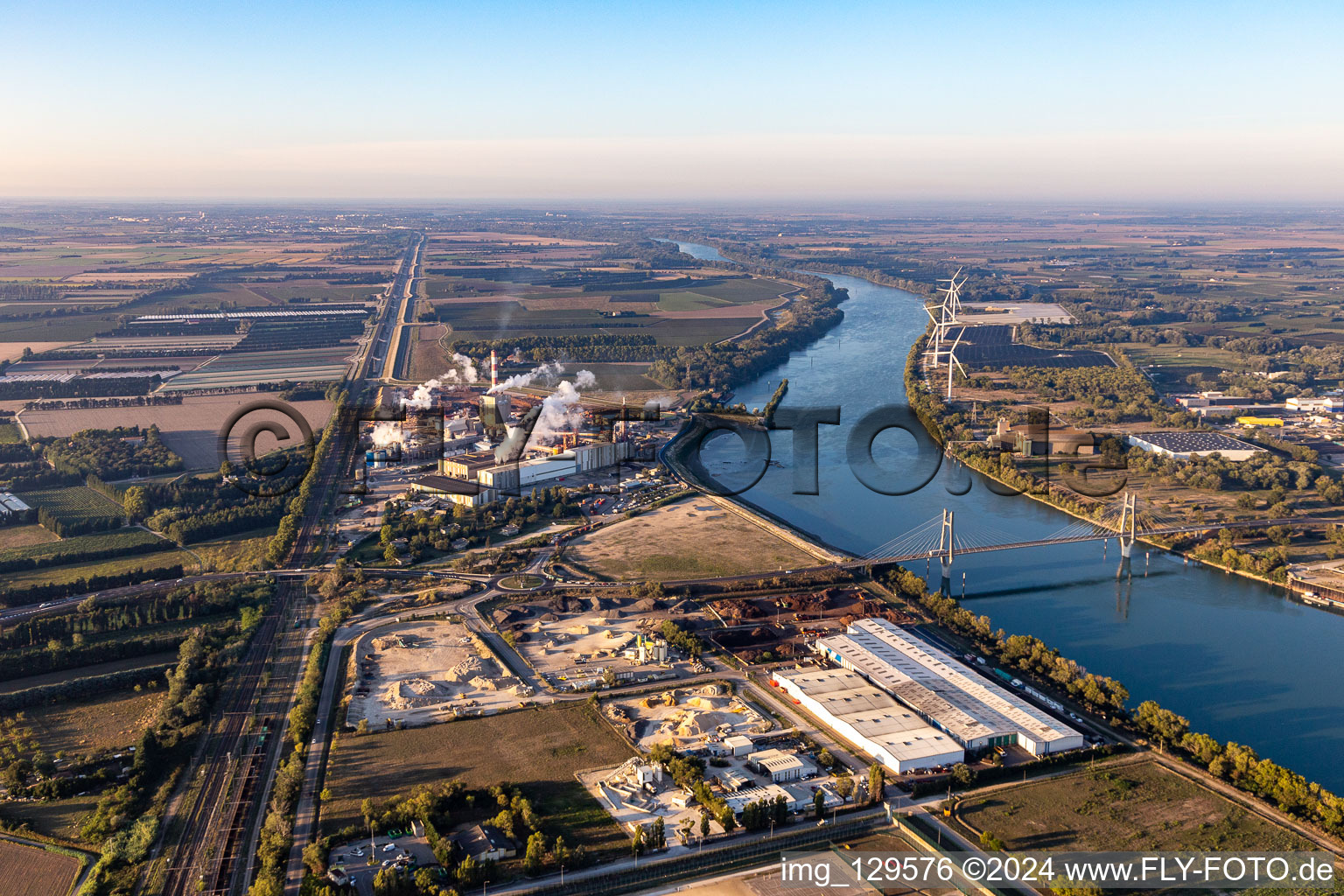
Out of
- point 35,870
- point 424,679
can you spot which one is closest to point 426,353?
point 424,679

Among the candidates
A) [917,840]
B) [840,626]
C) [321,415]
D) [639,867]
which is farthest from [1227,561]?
[321,415]

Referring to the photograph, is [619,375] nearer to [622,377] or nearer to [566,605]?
[622,377]

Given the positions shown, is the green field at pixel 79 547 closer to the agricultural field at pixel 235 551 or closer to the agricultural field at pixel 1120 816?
the agricultural field at pixel 235 551

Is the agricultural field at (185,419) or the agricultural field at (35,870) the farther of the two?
the agricultural field at (185,419)

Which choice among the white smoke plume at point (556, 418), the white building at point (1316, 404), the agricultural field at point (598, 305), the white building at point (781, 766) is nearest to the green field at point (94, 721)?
the white building at point (781, 766)

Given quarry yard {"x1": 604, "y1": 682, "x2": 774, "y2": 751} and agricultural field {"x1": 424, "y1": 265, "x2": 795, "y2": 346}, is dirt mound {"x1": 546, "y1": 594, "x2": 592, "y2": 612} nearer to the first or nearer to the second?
quarry yard {"x1": 604, "y1": 682, "x2": 774, "y2": 751}

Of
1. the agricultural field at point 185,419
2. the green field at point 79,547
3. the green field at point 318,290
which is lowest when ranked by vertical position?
the green field at point 79,547

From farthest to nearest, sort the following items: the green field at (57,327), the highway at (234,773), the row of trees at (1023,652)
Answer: the green field at (57,327) → the row of trees at (1023,652) → the highway at (234,773)
